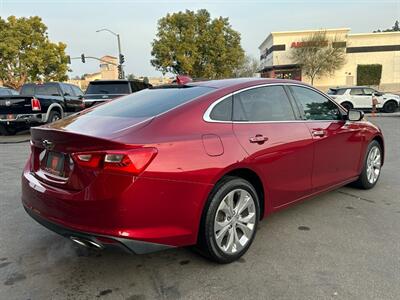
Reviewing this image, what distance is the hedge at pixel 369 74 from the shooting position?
5619cm

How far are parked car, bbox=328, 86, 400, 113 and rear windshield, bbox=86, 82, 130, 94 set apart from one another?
1329cm

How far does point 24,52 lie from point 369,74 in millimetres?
47297

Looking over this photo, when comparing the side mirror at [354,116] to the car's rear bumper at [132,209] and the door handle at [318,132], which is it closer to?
the door handle at [318,132]

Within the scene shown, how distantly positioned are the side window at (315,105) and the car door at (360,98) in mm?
17756

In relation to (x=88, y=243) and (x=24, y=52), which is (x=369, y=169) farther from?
(x=24, y=52)

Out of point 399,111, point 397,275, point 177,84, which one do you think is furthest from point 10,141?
point 399,111

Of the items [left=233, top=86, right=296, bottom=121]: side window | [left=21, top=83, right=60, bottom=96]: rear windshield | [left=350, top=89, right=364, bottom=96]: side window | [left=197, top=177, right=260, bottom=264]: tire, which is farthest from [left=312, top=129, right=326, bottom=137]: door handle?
[left=350, top=89, right=364, bottom=96]: side window

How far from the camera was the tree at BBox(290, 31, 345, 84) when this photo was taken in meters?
53.5

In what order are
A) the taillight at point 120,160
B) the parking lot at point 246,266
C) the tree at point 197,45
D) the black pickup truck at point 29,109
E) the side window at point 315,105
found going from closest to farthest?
the taillight at point 120,160
the parking lot at point 246,266
the side window at point 315,105
the black pickup truck at point 29,109
the tree at point 197,45

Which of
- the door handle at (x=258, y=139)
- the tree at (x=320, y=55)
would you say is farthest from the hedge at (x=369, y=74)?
the door handle at (x=258, y=139)

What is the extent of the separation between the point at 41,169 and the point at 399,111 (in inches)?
872

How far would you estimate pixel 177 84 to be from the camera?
4051 millimetres

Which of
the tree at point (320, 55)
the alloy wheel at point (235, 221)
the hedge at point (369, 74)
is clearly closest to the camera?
the alloy wheel at point (235, 221)

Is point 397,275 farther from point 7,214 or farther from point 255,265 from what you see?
point 7,214
